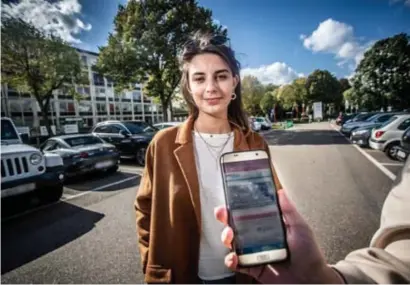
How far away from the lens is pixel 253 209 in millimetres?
660

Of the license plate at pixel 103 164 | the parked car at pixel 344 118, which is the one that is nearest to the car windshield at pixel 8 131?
the license plate at pixel 103 164

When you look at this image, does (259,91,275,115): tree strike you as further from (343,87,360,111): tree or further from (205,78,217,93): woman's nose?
(205,78,217,93): woman's nose

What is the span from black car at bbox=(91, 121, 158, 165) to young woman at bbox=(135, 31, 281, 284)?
726 centimetres

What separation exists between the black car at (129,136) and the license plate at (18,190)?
423cm

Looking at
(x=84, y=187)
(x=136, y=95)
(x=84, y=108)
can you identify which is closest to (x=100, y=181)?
(x=84, y=187)

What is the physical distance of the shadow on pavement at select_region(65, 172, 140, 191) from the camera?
5.90 m

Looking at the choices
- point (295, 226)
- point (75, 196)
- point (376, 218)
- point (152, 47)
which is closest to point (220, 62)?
point (295, 226)

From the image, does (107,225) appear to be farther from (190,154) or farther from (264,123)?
(264,123)

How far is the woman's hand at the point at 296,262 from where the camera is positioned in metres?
0.51

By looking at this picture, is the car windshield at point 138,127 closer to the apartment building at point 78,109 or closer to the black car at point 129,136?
the black car at point 129,136

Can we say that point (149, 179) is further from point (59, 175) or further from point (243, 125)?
point (59, 175)

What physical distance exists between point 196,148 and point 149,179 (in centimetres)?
25

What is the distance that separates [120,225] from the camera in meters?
3.57

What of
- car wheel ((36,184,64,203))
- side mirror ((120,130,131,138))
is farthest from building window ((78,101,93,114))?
car wheel ((36,184,64,203))
